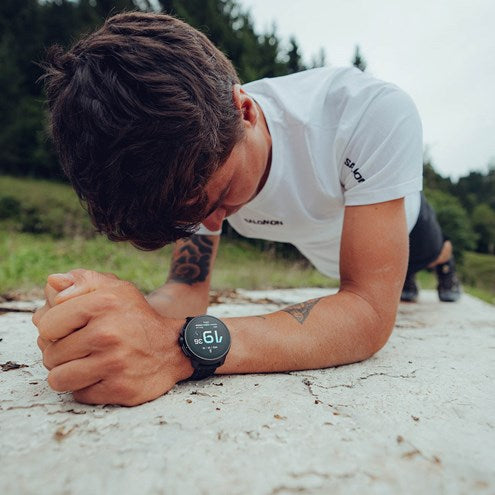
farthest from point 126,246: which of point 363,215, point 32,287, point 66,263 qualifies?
point 363,215

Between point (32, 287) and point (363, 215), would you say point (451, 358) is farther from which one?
point (32, 287)

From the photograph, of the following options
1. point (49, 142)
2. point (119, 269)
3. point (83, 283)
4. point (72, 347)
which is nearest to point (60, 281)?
point (83, 283)

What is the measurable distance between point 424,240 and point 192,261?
1.42m

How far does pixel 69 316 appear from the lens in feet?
3.22

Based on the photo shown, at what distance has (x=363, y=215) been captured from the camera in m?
1.42

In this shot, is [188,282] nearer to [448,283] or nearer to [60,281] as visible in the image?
[60,281]

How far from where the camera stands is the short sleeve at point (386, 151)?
142cm

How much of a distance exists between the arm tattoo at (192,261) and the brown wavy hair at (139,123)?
2.17ft

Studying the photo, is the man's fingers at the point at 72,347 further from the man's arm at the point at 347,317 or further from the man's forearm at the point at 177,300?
the man's forearm at the point at 177,300

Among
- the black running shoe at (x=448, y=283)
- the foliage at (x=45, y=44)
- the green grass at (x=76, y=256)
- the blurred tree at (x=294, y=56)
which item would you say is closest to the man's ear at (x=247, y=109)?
the green grass at (x=76, y=256)

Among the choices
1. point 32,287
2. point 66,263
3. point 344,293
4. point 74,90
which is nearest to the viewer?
point 74,90

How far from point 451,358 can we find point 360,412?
0.69 m

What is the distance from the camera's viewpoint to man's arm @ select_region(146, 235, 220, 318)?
174 cm

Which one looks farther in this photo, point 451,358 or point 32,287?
point 32,287
